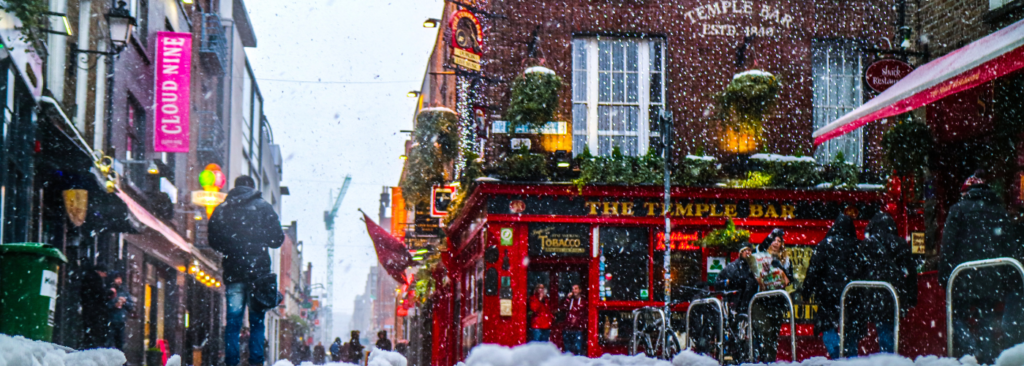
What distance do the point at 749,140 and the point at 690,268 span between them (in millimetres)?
2746

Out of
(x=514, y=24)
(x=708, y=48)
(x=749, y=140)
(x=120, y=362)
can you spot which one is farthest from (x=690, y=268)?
(x=120, y=362)

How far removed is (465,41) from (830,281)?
11412 mm

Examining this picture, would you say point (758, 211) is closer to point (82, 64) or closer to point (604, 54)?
point (604, 54)

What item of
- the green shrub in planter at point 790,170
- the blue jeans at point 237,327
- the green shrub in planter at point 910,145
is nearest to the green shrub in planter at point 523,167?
the green shrub in planter at point 790,170

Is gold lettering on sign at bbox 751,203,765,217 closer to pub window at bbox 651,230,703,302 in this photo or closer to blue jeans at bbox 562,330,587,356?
pub window at bbox 651,230,703,302

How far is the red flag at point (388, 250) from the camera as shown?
94.9 ft

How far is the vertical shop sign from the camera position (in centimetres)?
2123

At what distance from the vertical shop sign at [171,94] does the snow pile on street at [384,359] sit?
19.0m

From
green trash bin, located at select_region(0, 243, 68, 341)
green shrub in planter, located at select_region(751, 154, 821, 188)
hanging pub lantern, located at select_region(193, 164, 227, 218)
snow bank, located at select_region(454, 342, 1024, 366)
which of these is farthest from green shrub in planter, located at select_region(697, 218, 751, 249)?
snow bank, located at select_region(454, 342, 1024, 366)

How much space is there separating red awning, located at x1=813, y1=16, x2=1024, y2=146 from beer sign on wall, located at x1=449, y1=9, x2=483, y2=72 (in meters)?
8.84

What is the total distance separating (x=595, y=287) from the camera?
19.4 m

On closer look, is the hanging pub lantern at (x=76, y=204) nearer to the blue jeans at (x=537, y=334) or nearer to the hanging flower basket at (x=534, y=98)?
the hanging flower basket at (x=534, y=98)

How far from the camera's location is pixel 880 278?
970 centimetres

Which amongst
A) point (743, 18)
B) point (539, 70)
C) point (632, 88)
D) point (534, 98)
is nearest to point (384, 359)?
point (534, 98)
